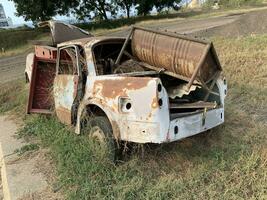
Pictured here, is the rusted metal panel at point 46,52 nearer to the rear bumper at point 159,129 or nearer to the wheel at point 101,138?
the wheel at point 101,138

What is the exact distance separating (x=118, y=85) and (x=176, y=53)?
1.07 meters

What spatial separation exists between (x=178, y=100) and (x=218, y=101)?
0.61 metres

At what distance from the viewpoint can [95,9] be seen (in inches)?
1548

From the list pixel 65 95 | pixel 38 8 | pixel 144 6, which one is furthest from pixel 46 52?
pixel 144 6

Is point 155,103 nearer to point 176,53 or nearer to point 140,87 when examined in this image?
point 140,87

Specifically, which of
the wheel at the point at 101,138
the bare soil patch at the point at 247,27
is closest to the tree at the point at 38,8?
the bare soil patch at the point at 247,27

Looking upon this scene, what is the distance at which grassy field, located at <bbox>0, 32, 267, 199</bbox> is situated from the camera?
4.64 metres

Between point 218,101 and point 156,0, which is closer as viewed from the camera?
point 218,101

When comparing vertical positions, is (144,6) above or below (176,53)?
below

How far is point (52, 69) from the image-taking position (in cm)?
761

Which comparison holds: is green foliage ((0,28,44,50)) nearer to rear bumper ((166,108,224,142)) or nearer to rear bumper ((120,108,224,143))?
rear bumper ((166,108,224,142))

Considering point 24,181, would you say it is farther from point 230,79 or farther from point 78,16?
point 78,16

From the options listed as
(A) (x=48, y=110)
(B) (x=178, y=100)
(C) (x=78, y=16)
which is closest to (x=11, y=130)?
→ (A) (x=48, y=110)

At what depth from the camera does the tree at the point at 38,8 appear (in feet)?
106
